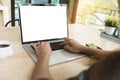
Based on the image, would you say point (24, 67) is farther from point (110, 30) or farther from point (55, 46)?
point (110, 30)

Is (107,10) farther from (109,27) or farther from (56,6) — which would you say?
(56,6)

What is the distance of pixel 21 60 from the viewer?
978mm

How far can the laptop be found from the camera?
3.59ft

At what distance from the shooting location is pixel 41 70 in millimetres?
828

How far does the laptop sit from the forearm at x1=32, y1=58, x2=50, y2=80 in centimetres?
10

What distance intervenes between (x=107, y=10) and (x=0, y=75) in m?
3.73

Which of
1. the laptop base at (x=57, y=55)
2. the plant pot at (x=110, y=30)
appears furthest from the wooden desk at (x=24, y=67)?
the plant pot at (x=110, y=30)

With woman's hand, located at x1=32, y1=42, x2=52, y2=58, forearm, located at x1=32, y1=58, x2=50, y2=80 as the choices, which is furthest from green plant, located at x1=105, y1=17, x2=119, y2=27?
forearm, located at x1=32, y1=58, x2=50, y2=80

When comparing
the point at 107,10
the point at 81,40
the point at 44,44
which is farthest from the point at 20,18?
the point at 107,10

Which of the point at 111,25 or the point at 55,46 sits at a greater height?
the point at 111,25

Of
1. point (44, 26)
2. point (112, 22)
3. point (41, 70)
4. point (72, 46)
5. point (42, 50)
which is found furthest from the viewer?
point (112, 22)

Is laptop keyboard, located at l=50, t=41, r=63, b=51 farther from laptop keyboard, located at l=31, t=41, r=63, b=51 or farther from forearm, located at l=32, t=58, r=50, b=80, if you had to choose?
forearm, located at l=32, t=58, r=50, b=80

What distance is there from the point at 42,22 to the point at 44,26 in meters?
0.03

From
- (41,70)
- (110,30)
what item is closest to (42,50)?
(41,70)
